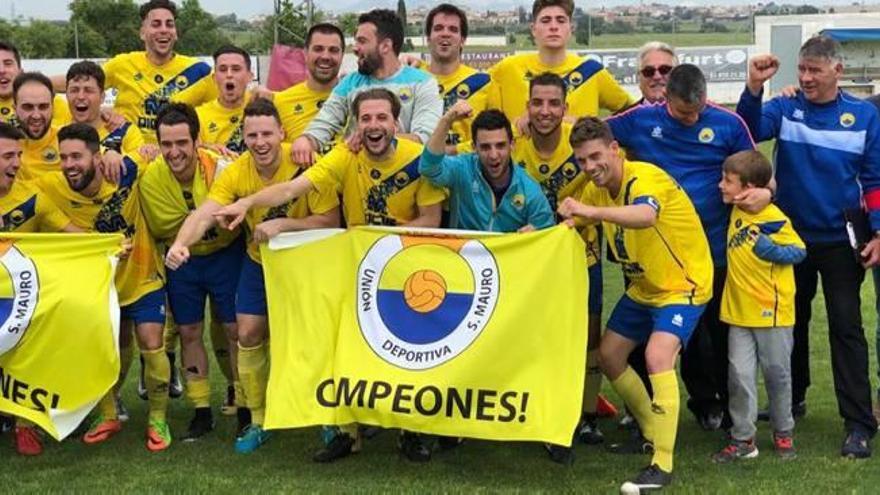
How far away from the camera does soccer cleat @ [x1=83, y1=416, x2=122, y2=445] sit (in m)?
6.37

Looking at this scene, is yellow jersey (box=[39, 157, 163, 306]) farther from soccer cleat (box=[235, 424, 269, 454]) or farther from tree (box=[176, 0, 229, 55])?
tree (box=[176, 0, 229, 55])

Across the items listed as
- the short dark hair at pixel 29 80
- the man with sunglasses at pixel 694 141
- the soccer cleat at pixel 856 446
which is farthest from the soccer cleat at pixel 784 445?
the short dark hair at pixel 29 80

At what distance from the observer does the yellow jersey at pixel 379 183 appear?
5.84m

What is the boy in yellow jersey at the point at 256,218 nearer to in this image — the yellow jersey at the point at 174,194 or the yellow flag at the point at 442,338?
the yellow jersey at the point at 174,194

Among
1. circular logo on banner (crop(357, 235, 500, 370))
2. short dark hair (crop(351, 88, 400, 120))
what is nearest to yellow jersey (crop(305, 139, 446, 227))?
short dark hair (crop(351, 88, 400, 120))

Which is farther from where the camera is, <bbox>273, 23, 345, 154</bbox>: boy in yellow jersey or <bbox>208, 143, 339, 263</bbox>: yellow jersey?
<bbox>273, 23, 345, 154</bbox>: boy in yellow jersey

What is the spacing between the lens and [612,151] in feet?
17.6

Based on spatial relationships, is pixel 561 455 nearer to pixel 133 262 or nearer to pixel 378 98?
pixel 378 98

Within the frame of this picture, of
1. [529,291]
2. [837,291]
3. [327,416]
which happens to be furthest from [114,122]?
[837,291]

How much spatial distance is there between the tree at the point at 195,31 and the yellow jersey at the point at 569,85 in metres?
49.8

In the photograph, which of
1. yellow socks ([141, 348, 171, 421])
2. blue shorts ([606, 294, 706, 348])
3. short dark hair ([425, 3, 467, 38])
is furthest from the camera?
short dark hair ([425, 3, 467, 38])

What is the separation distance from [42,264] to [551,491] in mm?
3174

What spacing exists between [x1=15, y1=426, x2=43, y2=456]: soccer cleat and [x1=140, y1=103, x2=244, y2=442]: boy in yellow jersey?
2.92 ft

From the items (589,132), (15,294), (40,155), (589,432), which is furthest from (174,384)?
(589,132)
